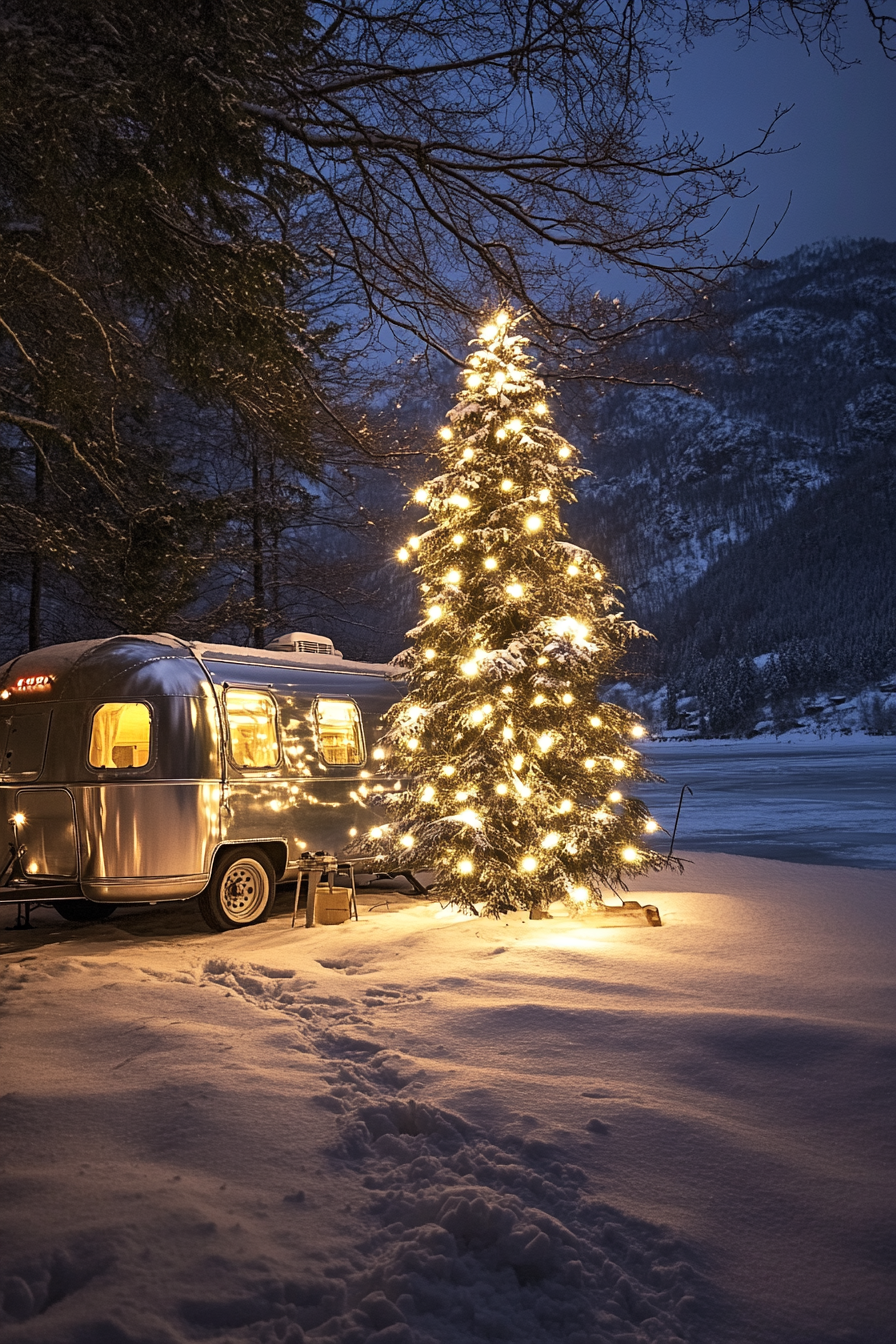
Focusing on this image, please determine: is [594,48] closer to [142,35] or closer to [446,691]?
[142,35]

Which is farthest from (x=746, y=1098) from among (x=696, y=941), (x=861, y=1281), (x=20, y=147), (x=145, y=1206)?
(x=20, y=147)

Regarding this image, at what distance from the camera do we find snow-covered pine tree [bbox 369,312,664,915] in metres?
8.20

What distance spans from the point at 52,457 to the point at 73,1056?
1038cm

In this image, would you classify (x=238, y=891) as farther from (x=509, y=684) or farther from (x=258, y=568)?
(x=258, y=568)

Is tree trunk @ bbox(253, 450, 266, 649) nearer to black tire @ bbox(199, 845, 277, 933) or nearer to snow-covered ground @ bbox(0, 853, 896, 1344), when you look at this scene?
black tire @ bbox(199, 845, 277, 933)

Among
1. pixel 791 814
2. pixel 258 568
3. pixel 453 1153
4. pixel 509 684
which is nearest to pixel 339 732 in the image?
pixel 509 684

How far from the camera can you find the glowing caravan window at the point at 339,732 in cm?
962

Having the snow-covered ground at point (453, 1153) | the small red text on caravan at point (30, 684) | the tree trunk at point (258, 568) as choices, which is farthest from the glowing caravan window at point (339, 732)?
the tree trunk at point (258, 568)

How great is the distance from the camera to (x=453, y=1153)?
3.29 m

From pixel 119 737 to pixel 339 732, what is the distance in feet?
8.14

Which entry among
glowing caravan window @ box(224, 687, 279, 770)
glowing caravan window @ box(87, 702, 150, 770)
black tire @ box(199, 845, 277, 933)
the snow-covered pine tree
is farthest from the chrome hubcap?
glowing caravan window @ box(87, 702, 150, 770)

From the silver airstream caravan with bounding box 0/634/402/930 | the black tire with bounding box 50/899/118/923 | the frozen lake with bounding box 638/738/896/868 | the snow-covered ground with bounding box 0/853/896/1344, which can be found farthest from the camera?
the frozen lake with bounding box 638/738/896/868

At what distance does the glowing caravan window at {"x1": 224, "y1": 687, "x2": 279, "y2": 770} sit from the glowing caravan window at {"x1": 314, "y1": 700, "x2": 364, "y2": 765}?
681 millimetres

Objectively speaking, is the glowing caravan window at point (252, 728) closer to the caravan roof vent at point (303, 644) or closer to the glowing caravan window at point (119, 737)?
the glowing caravan window at point (119, 737)
